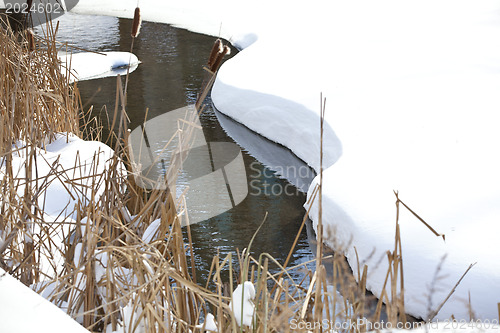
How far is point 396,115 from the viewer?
314 cm

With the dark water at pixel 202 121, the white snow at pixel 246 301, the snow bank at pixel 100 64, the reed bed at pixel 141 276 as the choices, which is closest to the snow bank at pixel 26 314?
the reed bed at pixel 141 276

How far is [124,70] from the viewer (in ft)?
16.4

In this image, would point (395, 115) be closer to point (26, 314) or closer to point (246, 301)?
point (246, 301)

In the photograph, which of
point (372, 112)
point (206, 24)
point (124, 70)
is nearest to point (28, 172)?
point (372, 112)

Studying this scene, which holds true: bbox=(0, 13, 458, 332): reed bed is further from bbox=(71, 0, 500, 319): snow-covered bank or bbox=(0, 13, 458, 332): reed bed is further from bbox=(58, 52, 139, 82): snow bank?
bbox=(58, 52, 139, 82): snow bank

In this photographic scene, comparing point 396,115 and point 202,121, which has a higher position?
point 396,115

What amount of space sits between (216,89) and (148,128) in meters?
0.87

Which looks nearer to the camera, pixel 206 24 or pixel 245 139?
pixel 245 139

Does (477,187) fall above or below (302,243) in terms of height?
above

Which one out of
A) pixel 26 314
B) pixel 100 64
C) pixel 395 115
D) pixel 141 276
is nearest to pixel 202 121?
pixel 395 115

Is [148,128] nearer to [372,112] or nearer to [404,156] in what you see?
[372,112]

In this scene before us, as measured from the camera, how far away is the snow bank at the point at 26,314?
2.88ft

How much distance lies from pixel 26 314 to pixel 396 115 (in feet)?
8.28

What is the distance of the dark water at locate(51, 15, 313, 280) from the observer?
96.7 inches
